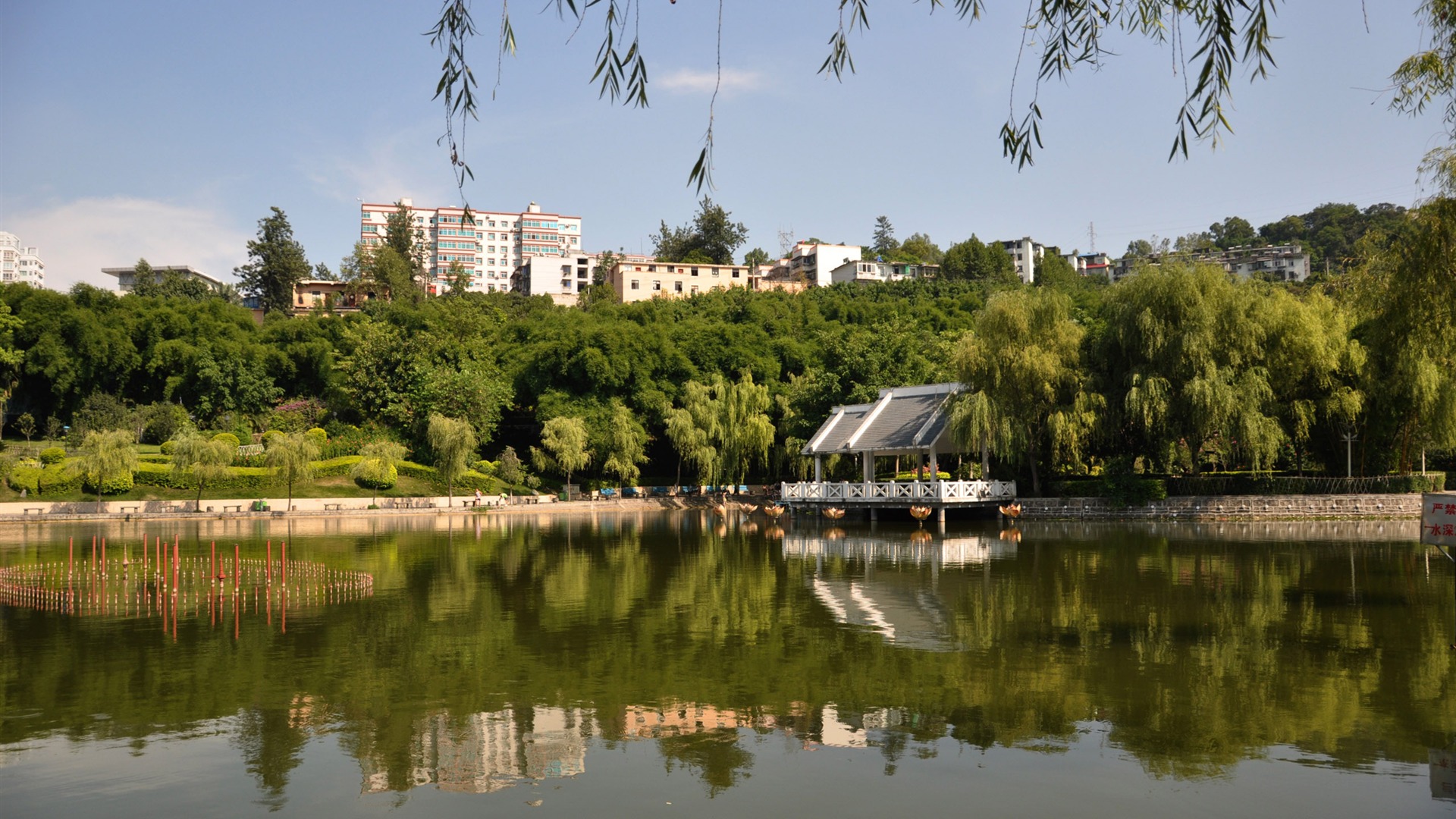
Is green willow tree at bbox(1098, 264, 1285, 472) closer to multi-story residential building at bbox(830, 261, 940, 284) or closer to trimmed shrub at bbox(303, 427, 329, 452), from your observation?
trimmed shrub at bbox(303, 427, 329, 452)

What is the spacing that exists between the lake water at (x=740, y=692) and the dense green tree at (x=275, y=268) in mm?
Result: 73546

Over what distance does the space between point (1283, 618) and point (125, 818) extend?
1343 centimetres

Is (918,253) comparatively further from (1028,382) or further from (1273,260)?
(1028,382)

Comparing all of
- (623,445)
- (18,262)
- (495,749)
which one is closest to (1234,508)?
(623,445)

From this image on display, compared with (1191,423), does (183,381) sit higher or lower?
higher

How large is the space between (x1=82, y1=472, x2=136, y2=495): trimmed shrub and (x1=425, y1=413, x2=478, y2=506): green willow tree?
1192 cm

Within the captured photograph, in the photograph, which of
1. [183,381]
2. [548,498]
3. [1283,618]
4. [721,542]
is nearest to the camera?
[1283,618]

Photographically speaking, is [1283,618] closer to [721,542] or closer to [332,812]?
[332,812]

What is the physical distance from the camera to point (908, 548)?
80.3 ft

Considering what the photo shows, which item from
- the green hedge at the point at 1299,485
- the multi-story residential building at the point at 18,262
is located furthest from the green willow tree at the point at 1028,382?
the multi-story residential building at the point at 18,262

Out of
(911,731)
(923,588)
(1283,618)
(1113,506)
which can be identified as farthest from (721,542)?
(911,731)

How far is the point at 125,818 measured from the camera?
259 inches

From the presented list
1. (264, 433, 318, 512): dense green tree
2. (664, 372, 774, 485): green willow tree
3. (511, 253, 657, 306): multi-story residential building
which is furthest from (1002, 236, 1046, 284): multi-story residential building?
(264, 433, 318, 512): dense green tree

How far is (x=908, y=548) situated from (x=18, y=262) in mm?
202088
